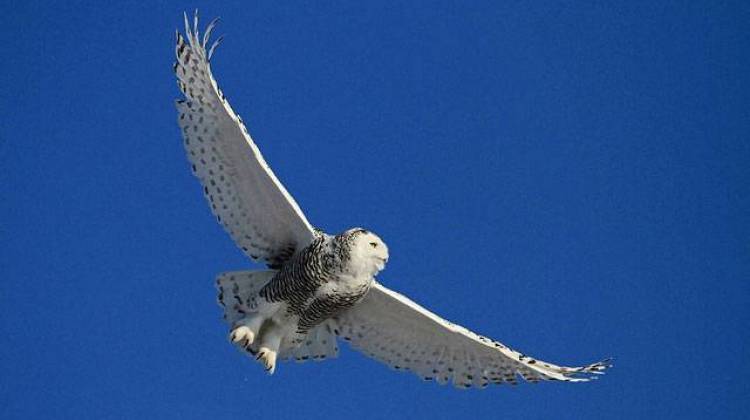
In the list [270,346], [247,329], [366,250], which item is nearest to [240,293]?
[247,329]

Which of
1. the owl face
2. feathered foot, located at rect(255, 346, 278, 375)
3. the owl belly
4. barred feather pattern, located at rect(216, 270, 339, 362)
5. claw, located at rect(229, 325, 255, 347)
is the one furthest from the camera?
barred feather pattern, located at rect(216, 270, 339, 362)

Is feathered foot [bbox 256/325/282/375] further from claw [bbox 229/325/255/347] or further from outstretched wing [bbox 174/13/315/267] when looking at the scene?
outstretched wing [bbox 174/13/315/267]

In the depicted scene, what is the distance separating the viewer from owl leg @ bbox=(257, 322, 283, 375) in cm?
952

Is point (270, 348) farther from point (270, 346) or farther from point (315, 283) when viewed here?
point (315, 283)

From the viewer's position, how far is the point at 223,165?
30.5 ft

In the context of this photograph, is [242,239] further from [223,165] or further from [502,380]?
[502,380]

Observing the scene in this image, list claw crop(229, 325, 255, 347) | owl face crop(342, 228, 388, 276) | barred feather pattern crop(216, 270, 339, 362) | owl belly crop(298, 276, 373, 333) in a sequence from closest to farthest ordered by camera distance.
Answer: owl face crop(342, 228, 388, 276)
owl belly crop(298, 276, 373, 333)
claw crop(229, 325, 255, 347)
barred feather pattern crop(216, 270, 339, 362)

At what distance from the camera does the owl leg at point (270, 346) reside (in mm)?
9523

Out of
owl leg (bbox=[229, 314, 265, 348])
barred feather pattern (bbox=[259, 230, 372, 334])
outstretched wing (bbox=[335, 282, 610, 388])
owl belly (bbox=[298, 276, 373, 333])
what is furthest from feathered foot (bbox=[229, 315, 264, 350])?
outstretched wing (bbox=[335, 282, 610, 388])

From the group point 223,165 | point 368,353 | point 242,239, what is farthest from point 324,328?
point 223,165

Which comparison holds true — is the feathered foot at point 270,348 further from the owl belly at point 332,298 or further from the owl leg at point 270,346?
the owl belly at point 332,298

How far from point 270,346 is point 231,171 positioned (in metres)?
1.52

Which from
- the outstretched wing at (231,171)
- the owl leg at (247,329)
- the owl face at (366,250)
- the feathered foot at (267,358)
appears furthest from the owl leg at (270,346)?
the owl face at (366,250)

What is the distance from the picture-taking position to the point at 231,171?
9328mm
